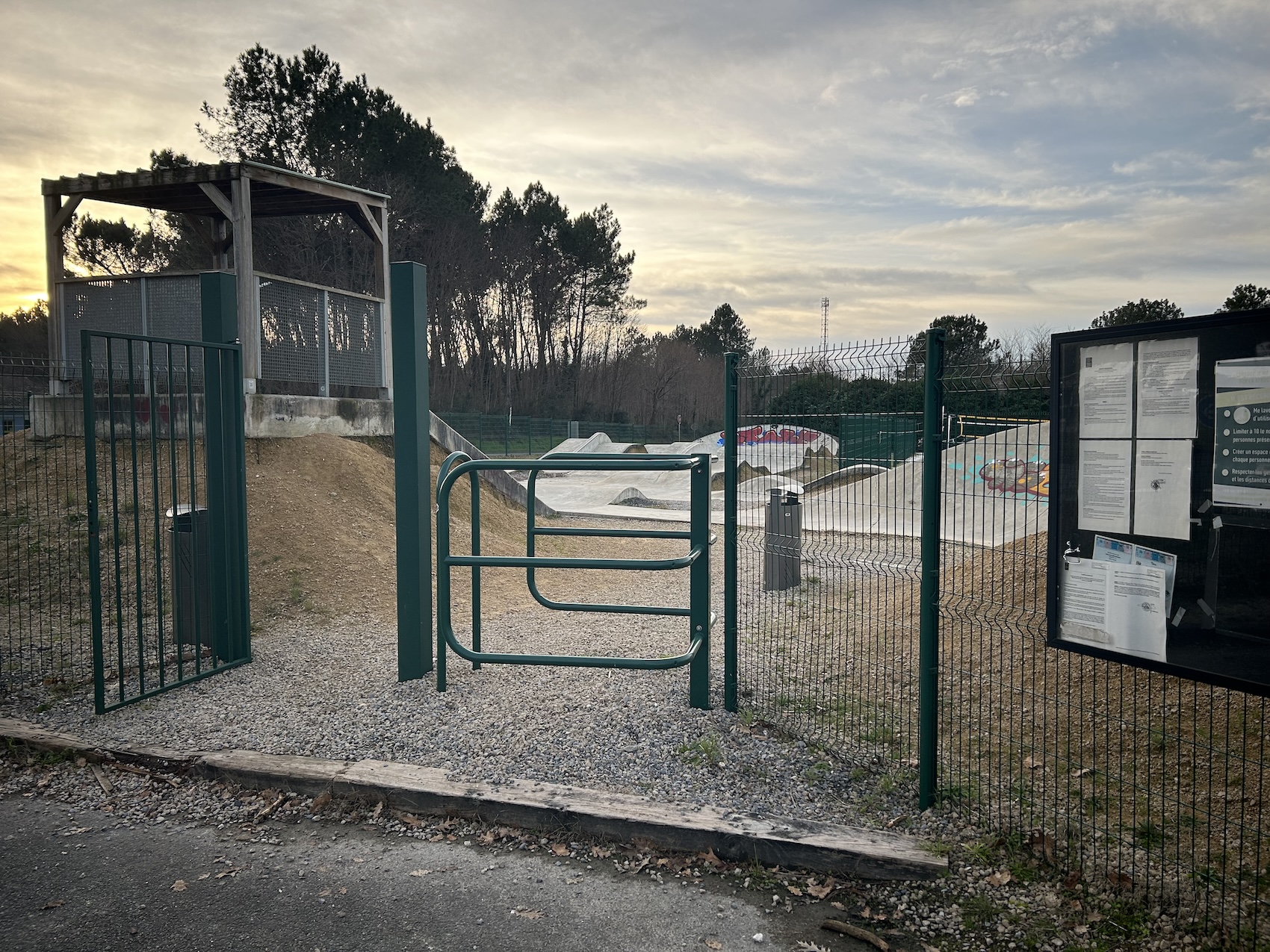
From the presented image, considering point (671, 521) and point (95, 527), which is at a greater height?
point (95, 527)

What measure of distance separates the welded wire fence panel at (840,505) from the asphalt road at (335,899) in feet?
4.78

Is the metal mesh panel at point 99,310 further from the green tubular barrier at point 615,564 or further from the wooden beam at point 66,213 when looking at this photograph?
the green tubular barrier at point 615,564

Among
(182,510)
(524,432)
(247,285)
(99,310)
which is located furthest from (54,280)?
(524,432)

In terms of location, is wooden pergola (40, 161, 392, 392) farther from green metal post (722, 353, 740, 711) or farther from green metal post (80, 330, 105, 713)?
green metal post (722, 353, 740, 711)

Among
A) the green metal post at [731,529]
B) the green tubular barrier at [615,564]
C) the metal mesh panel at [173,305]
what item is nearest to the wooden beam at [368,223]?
the metal mesh panel at [173,305]

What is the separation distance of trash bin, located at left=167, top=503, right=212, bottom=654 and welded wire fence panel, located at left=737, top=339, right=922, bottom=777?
3.38 meters

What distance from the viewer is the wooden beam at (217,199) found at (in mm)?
9805

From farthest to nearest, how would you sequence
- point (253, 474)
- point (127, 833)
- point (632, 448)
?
point (632, 448) < point (253, 474) < point (127, 833)

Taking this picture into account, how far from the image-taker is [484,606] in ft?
23.4

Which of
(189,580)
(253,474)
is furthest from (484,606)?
(253,474)

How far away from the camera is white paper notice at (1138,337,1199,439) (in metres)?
2.66

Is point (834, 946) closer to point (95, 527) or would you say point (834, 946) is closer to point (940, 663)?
point (940, 663)

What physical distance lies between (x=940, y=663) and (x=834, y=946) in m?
3.12

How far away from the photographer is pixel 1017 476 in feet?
10.6
